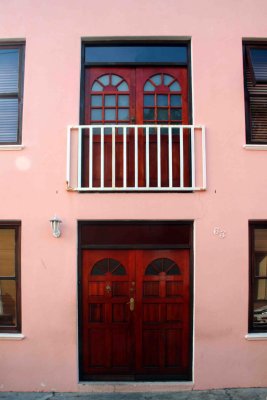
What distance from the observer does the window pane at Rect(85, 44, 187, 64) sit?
20.2 ft

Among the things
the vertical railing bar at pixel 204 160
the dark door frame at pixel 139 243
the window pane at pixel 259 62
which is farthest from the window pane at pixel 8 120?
the window pane at pixel 259 62

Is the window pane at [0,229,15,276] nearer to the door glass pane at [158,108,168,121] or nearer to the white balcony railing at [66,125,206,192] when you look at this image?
the white balcony railing at [66,125,206,192]

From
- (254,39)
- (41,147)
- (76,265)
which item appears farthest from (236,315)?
(254,39)

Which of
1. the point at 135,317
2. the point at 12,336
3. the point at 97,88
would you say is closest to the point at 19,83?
the point at 97,88

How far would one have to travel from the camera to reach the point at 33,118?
5.93m

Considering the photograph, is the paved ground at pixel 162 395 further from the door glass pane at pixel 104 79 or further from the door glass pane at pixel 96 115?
the door glass pane at pixel 104 79

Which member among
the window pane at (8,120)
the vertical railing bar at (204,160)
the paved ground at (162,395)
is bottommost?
the paved ground at (162,395)

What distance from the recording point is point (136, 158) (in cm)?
579

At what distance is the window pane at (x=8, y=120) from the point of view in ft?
20.0

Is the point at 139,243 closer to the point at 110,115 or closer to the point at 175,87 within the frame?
the point at 110,115

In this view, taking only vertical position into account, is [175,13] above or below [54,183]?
above

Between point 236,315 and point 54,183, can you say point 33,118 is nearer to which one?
point 54,183

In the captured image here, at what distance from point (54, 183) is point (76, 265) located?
1348mm

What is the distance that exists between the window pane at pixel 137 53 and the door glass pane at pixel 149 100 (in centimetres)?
60
